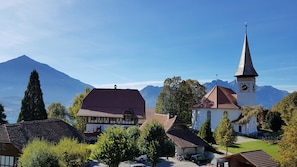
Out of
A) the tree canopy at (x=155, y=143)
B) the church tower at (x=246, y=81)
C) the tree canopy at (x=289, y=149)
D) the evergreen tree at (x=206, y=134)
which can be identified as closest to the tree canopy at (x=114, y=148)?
the tree canopy at (x=155, y=143)

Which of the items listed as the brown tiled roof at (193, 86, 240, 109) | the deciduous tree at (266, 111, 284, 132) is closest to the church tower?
the brown tiled roof at (193, 86, 240, 109)

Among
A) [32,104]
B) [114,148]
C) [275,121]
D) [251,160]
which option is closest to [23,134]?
[114,148]

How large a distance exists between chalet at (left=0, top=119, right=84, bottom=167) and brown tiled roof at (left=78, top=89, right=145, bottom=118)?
14104mm

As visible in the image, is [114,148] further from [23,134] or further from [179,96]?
[179,96]

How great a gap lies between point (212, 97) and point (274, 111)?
455 inches

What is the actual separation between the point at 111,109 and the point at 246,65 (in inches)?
1057

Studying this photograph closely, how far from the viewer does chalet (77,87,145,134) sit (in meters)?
56.8

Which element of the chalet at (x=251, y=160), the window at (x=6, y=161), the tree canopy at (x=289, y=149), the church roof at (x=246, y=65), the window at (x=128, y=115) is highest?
the church roof at (x=246, y=65)

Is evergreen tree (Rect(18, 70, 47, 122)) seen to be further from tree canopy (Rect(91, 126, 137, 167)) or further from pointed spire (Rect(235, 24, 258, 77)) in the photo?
pointed spire (Rect(235, 24, 258, 77))

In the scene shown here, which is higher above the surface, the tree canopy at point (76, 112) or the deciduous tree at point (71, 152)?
the tree canopy at point (76, 112)

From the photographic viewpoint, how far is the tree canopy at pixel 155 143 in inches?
1185

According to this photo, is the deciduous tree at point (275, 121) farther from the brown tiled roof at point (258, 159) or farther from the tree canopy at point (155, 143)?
the tree canopy at point (155, 143)

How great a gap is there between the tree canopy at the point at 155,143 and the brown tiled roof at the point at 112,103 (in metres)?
26.2

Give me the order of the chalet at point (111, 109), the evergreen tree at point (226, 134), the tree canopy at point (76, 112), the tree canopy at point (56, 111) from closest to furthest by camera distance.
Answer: the evergreen tree at point (226, 134), the chalet at point (111, 109), the tree canopy at point (76, 112), the tree canopy at point (56, 111)
